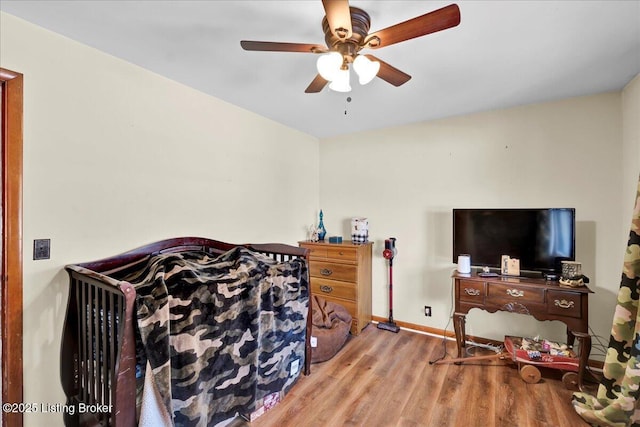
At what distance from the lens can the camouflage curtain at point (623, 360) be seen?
1.72 metres

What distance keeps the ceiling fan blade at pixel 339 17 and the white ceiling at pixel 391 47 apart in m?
0.23

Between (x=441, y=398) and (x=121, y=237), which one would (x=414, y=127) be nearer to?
(x=441, y=398)

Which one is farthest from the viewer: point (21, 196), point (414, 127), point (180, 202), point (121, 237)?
point (414, 127)

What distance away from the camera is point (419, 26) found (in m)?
1.28

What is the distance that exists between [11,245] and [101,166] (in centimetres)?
64

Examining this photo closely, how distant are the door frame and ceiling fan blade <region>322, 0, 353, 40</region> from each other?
1730 millimetres

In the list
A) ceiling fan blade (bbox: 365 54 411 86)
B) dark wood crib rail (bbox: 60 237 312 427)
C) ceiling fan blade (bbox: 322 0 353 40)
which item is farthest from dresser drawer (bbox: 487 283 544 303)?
dark wood crib rail (bbox: 60 237 312 427)

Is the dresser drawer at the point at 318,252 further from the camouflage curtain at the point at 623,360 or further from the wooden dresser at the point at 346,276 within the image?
the camouflage curtain at the point at 623,360

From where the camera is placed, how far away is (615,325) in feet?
6.10

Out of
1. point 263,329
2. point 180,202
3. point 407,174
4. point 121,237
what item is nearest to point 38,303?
point 121,237

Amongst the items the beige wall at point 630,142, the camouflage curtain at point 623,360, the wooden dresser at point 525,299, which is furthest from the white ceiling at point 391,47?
the wooden dresser at point 525,299

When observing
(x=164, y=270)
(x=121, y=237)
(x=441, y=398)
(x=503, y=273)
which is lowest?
(x=441, y=398)

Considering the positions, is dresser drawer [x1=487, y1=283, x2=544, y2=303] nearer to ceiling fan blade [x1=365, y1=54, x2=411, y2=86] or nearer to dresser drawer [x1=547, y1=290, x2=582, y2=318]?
dresser drawer [x1=547, y1=290, x2=582, y2=318]

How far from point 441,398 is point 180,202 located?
247cm
